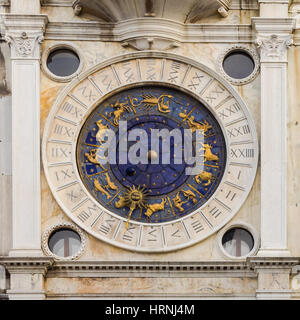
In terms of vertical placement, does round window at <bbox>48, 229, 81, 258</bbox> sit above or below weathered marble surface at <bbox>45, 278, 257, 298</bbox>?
above

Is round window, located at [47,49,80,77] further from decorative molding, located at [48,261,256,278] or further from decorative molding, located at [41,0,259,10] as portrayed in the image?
decorative molding, located at [48,261,256,278]

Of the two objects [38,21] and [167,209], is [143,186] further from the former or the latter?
[38,21]

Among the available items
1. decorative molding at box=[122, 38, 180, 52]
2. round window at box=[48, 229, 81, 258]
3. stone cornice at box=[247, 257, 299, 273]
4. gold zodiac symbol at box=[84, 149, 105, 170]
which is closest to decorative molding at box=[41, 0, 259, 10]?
decorative molding at box=[122, 38, 180, 52]

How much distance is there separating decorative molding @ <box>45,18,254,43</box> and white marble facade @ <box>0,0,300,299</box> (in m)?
0.02

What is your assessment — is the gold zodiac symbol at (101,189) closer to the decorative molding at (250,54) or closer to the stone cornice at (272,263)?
the stone cornice at (272,263)

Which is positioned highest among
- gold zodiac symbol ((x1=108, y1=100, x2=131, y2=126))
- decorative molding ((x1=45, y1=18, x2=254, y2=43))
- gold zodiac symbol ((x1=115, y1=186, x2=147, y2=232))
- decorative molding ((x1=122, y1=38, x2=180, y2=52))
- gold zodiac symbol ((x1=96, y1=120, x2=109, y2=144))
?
decorative molding ((x1=45, y1=18, x2=254, y2=43))

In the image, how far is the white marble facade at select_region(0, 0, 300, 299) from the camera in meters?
33.8

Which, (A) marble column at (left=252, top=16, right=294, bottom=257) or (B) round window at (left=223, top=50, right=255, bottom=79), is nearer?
(A) marble column at (left=252, top=16, right=294, bottom=257)

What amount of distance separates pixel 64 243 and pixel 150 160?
180 cm

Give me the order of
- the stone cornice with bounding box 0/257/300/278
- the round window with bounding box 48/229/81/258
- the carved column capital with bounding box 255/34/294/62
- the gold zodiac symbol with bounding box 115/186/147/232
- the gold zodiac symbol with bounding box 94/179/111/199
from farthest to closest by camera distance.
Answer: the carved column capital with bounding box 255/34/294/62 → the gold zodiac symbol with bounding box 94/179/111/199 → the gold zodiac symbol with bounding box 115/186/147/232 → the round window with bounding box 48/229/81/258 → the stone cornice with bounding box 0/257/300/278

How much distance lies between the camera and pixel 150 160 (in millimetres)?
34406

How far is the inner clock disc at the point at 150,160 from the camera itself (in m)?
34.3

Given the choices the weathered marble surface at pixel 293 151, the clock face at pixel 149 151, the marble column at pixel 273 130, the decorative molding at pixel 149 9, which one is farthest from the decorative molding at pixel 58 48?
the weathered marble surface at pixel 293 151

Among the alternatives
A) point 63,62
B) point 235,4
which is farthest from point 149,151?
point 235,4
